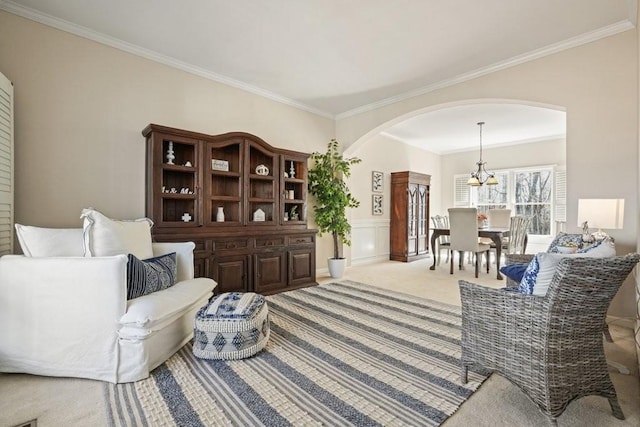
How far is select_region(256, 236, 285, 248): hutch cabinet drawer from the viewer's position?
3.71 metres

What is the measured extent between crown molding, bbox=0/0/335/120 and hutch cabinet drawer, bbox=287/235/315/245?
2.07 m

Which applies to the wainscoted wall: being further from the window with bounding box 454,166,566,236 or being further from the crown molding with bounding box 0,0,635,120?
the window with bounding box 454,166,566,236

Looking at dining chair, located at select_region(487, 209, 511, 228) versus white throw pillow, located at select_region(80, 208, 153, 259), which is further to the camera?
dining chair, located at select_region(487, 209, 511, 228)

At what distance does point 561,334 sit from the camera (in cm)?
136

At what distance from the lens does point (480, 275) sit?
4.91m

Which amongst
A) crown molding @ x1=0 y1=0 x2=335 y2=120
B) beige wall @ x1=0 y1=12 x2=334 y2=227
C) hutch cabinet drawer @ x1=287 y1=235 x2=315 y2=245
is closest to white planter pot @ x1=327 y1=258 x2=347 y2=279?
hutch cabinet drawer @ x1=287 y1=235 x2=315 y2=245

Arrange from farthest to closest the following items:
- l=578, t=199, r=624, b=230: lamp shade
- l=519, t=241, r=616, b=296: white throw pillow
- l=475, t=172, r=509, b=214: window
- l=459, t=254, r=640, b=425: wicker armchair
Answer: l=475, t=172, r=509, b=214: window
l=578, t=199, r=624, b=230: lamp shade
l=519, t=241, r=616, b=296: white throw pillow
l=459, t=254, r=640, b=425: wicker armchair

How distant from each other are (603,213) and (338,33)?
109 inches

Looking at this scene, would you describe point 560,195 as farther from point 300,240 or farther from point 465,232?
point 300,240

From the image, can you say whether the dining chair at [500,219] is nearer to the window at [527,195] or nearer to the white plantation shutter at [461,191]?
the window at [527,195]

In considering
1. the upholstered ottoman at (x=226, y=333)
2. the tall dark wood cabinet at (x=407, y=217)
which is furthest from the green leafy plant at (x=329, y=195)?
the upholstered ottoman at (x=226, y=333)

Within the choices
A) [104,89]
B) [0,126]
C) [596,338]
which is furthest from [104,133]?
[596,338]

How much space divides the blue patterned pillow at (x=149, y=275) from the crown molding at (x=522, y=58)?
12.1ft

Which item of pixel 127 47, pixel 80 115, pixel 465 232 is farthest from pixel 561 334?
pixel 127 47
